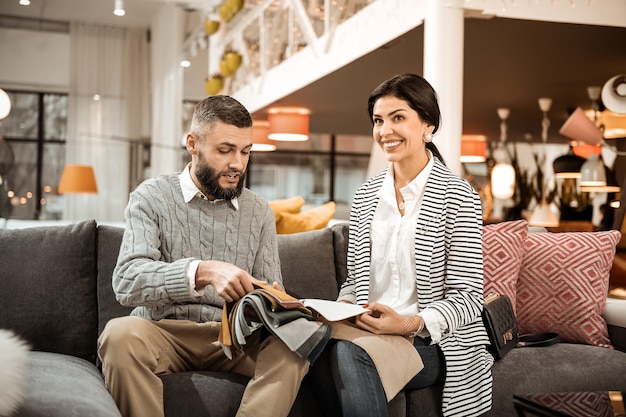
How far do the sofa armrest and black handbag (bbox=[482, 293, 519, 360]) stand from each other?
53 centimetres

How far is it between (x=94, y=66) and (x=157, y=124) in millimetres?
1824

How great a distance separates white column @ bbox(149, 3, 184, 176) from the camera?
1122cm

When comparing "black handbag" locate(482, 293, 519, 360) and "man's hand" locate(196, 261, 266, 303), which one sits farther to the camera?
"black handbag" locate(482, 293, 519, 360)

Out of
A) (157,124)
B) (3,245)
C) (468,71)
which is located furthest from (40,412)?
(157,124)

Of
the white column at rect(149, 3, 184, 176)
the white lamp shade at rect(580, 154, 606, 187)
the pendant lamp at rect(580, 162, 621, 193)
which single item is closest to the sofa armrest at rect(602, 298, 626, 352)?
the white lamp shade at rect(580, 154, 606, 187)

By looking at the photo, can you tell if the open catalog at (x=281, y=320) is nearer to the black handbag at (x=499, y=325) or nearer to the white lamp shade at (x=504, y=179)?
the black handbag at (x=499, y=325)


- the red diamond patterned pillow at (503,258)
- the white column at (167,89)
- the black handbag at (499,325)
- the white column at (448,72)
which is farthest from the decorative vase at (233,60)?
the black handbag at (499,325)

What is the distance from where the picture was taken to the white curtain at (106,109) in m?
12.8

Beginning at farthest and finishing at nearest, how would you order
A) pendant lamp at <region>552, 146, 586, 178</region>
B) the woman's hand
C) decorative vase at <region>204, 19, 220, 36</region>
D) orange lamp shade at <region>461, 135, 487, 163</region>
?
orange lamp shade at <region>461, 135, 487, 163</region>
decorative vase at <region>204, 19, 220, 36</region>
pendant lamp at <region>552, 146, 586, 178</region>
the woman's hand

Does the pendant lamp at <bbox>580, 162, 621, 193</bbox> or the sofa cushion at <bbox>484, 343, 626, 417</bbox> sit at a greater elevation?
the pendant lamp at <bbox>580, 162, 621, 193</bbox>

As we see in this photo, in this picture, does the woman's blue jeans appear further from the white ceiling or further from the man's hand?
the white ceiling

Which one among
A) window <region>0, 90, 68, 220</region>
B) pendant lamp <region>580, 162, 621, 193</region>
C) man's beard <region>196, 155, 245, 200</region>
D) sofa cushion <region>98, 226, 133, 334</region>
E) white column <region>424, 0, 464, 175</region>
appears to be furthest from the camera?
window <region>0, 90, 68, 220</region>

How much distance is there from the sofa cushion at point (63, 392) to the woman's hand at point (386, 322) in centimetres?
73

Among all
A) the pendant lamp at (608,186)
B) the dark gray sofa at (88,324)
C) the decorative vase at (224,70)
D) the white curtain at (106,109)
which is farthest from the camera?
the white curtain at (106,109)
